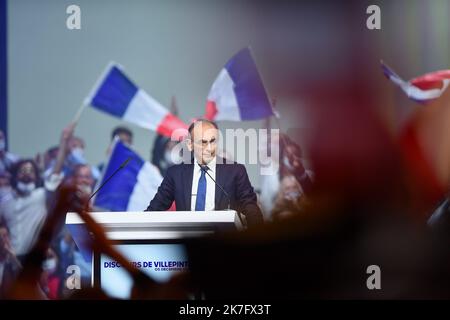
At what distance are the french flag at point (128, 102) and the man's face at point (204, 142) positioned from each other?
0.82ft

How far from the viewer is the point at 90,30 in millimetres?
4766

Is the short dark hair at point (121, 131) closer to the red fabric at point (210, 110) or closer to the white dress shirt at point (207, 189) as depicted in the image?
the red fabric at point (210, 110)

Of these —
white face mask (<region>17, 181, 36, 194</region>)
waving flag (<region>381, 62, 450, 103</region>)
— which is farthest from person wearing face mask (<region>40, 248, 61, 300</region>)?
waving flag (<region>381, 62, 450, 103</region>)

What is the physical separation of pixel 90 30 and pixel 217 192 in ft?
5.24

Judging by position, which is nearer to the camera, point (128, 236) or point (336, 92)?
point (128, 236)

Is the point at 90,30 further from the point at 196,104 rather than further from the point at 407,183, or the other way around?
the point at 407,183

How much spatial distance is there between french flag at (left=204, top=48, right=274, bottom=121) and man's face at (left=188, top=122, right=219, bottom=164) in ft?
0.56

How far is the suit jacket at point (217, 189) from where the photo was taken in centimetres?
390

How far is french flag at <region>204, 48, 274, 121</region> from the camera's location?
186 inches

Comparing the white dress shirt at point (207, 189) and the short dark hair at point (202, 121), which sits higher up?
the short dark hair at point (202, 121)

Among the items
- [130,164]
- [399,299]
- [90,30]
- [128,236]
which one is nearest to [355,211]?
[399,299]

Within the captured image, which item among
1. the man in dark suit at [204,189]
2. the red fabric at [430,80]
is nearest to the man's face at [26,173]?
the man in dark suit at [204,189]

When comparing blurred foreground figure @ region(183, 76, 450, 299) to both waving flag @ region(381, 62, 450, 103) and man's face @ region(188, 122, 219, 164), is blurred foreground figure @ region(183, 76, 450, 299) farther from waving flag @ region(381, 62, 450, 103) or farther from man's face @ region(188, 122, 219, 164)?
man's face @ region(188, 122, 219, 164)
